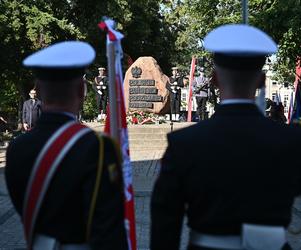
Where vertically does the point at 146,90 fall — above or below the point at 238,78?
below

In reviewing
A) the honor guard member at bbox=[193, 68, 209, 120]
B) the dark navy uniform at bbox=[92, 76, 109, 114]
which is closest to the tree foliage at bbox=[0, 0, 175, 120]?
the dark navy uniform at bbox=[92, 76, 109, 114]

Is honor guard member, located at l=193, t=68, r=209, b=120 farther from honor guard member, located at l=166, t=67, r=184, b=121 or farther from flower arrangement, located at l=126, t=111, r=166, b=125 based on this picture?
flower arrangement, located at l=126, t=111, r=166, b=125

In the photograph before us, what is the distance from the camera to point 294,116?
45.9 feet

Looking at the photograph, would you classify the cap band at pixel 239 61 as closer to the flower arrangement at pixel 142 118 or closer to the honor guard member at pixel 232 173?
the honor guard member at pixel 232 173

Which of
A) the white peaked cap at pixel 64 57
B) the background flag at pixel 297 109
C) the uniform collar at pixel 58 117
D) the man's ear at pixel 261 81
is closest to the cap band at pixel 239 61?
the man's ear at pixel 261 81

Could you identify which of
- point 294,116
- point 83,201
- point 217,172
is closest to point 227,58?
point 217,172

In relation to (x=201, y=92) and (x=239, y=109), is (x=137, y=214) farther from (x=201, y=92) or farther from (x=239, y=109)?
(x=201, y=92)

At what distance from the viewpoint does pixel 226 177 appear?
2438 millimetres

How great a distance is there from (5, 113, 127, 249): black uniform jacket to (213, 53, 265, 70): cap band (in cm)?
57

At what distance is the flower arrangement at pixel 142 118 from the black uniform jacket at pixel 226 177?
742 inches

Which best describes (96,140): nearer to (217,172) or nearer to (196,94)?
(217,172)

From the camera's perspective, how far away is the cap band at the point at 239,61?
2480mm

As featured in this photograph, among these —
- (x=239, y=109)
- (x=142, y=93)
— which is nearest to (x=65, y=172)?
(x=239, y=109)

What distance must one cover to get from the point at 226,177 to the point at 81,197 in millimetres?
589
